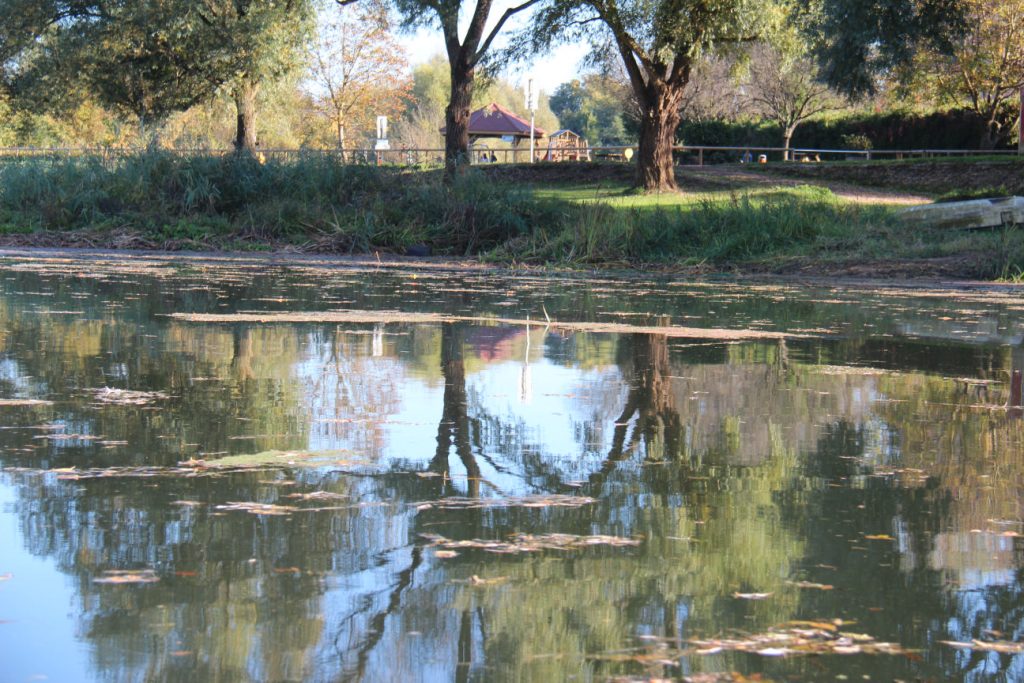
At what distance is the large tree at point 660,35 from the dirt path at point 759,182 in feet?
5.95

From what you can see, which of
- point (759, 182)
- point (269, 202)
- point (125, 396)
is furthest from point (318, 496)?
point (759, 182)

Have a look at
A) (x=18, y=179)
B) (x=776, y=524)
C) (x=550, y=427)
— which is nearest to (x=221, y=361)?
(x=550, y=427)

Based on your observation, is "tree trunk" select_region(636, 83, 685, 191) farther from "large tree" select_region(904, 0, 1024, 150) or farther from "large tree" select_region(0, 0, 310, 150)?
"large tree" select_region(0, 0, 310, 150)

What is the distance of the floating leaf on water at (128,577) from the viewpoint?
362 cm

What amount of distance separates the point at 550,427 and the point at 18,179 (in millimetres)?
19744

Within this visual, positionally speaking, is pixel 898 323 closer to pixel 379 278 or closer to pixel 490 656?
pixel 379 278

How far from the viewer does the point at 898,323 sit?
11.2m

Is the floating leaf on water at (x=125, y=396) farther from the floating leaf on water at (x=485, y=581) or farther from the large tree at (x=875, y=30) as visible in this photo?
the large tree at (x=875, y=30)

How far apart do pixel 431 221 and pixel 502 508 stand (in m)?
17.1

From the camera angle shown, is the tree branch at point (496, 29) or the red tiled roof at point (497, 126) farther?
the red tiled roof at point (497, 126)

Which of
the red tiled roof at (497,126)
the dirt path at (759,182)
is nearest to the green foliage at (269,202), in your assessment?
the dirt path at (759,182)

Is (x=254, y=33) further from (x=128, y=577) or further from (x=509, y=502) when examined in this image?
(x=128, y=577)

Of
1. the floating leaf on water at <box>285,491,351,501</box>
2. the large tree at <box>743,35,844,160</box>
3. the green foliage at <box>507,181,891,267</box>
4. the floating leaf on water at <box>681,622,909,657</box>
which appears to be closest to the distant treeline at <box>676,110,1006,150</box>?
the large tree at <box>743,35,844,160</box>

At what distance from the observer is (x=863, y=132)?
4875cm
